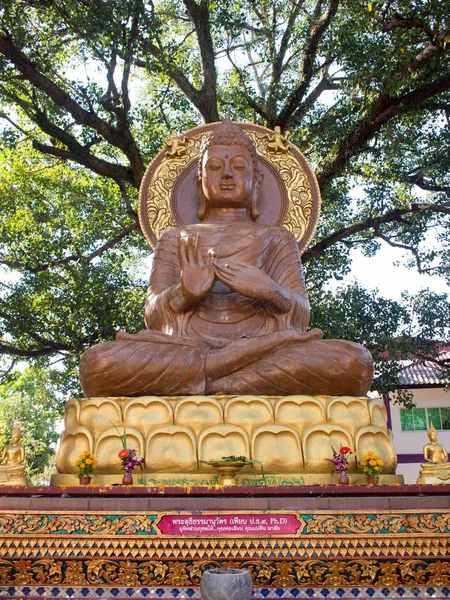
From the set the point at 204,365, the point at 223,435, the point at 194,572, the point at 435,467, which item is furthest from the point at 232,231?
the point at 194,572

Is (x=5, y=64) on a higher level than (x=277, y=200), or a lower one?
higher

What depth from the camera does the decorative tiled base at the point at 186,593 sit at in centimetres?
363

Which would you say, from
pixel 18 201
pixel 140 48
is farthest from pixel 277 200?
pixel 18 201

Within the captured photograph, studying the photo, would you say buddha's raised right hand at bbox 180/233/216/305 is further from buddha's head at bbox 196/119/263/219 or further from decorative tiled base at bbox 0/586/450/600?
decorative tiled base at bbox 0/586/450/600

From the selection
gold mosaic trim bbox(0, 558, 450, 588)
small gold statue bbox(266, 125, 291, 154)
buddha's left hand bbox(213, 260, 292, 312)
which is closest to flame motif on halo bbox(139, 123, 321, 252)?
small gold statue bbox(266, 125, 291, 154)

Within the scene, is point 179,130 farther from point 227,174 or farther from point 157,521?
point 157,521

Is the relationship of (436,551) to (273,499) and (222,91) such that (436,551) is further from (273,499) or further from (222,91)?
(222,91)

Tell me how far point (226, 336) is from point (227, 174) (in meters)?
1.93

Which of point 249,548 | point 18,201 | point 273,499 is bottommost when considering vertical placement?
point 249,548

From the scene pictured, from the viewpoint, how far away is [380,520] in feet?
12.0

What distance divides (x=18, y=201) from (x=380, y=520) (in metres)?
9.77

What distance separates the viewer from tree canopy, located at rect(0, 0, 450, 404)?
386 inches

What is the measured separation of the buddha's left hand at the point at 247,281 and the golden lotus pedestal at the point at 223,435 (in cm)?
106

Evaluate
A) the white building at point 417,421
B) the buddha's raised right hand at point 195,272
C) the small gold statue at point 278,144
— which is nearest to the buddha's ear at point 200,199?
the small gold statue at point 278,144
